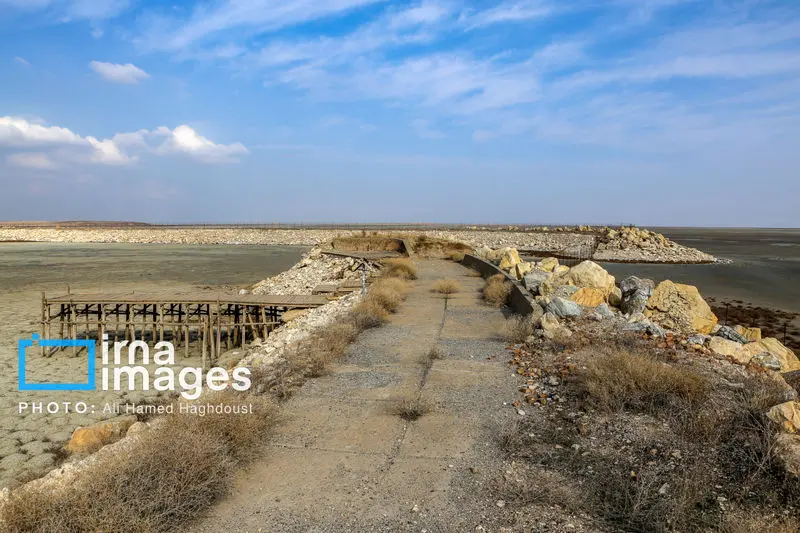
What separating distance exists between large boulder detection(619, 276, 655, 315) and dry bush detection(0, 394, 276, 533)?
9.63 metres

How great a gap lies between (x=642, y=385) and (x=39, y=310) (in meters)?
22.0

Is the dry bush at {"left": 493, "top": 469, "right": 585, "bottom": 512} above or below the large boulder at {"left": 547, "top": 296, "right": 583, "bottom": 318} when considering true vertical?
below

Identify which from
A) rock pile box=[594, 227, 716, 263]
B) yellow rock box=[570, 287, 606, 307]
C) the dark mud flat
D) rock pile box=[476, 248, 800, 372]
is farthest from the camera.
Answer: rock pile box=[594, 227, 716, 263]

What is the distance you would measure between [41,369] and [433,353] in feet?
33.3

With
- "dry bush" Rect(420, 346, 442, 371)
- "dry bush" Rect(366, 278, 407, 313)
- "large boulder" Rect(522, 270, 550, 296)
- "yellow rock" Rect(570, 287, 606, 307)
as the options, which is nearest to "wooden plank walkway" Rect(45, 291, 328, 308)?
"dry bush" Rect(366, 278, 407, 313)

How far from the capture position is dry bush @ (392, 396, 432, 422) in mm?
5965

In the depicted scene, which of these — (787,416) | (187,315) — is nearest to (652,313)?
(787,416)

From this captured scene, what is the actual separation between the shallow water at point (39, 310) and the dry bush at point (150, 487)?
305 centimetres

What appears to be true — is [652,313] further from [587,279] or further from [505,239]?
[505,239]

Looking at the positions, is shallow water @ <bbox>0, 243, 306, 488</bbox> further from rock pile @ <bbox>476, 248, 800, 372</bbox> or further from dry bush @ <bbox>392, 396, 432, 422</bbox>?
rock pile @ <bbox>476, 248, 800, 372</bbox>

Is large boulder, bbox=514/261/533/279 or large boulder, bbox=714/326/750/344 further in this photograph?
large boulder, bbox=514/261/533/279

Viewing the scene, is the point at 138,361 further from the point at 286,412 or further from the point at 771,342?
the point at 771,342

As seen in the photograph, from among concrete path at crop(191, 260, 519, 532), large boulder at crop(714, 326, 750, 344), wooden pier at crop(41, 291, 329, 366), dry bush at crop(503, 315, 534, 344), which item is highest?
dry bush at crop(503, 315, 534, 344)

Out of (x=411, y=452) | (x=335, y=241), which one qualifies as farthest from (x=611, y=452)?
(x=335, y=241)
